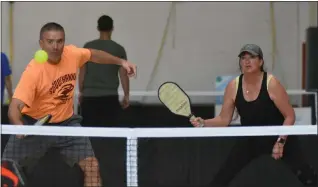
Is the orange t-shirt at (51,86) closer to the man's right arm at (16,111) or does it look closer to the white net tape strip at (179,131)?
the man's right arm at (16,111)

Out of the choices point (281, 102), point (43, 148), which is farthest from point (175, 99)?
point (43, 148)

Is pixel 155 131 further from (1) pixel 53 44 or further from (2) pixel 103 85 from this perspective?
(2) pixel 103 85

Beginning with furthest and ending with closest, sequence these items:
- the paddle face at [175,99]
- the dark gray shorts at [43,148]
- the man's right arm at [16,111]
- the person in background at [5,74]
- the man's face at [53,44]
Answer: the person in background at [5,74] → the paddle face at [175,99] → the man's face at [53,44] → the dark gray shorts at [43,148] → the man's right arm at [16,111]

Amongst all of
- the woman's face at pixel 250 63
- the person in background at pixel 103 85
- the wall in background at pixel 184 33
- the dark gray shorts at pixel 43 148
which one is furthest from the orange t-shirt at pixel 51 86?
the wall in background at pixel 184 33

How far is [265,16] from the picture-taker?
6.77m

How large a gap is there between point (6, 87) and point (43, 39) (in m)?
2.17

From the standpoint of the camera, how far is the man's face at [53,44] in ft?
13.3

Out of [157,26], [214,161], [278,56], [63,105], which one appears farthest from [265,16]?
[63,105]

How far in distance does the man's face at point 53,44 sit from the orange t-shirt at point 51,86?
0.06 meters

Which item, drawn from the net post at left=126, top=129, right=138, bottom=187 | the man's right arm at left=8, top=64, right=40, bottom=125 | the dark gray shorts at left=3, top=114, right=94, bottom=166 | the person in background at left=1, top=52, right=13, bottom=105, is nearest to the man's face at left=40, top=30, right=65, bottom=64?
the man's right arm at left=8, top=64, right=40, bottom=125

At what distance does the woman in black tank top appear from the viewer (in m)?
4.14

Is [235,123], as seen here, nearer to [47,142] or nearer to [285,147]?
[285,147]

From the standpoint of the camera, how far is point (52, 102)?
4141mm

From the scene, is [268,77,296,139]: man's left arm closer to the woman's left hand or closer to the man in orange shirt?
the woman's left hand
